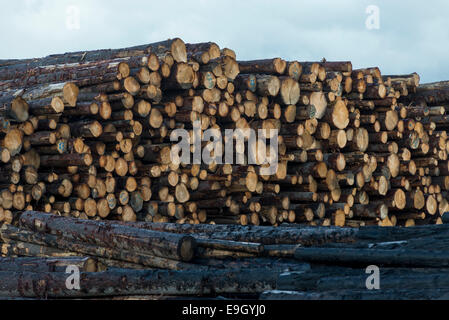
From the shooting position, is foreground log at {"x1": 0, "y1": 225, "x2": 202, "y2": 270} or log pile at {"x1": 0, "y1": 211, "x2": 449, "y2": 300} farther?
foreground log at {"x1": 0, "y1": 225, "x2": 202, "y2": 270}

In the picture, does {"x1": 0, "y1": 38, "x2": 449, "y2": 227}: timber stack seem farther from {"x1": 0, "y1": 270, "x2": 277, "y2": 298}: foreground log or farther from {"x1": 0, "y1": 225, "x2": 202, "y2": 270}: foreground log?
{"x1": 0, "y1": 270, "x2": 277, "y2": 298}: foreground log

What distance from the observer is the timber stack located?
8492 millimetres

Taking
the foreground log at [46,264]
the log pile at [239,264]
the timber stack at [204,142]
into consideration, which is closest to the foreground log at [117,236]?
the log pile at [239,264]

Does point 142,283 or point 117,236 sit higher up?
point 117,236

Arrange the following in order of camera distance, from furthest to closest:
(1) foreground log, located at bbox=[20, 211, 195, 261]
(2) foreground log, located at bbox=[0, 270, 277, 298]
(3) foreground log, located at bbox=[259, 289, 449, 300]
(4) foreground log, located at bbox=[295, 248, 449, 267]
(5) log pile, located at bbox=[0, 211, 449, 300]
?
(1) foreground log, located at bbox=[20, 211, 195, 261] < (2) foreground log, located at bbox=[0, 270, 277, 298] < (4) foreground log, located at bbox=[295, 248, 449, 267] < (5) log pile, located at bbox=[0, 211, 449, 300] < (3) foreground log, located at bbox=[259, 289, 449, 300]

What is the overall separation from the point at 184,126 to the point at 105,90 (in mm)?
1390

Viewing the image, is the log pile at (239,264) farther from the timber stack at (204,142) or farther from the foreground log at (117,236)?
the timber stack at (204,142)

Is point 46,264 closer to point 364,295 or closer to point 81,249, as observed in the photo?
point 81,249

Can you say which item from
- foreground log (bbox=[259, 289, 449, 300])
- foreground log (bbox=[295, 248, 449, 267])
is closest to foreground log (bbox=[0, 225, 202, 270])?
foreground log (bbox=[295, 248, 449, 267])

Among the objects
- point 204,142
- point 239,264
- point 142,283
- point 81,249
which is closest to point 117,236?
point 81,249

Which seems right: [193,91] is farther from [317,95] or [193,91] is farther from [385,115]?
[385,115]

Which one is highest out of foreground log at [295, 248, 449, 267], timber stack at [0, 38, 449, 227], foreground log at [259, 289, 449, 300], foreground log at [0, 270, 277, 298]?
timber stack at [0, 38, 449, 227]

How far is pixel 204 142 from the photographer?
959cm

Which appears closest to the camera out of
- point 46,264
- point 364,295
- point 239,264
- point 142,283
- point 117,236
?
point 364,295
